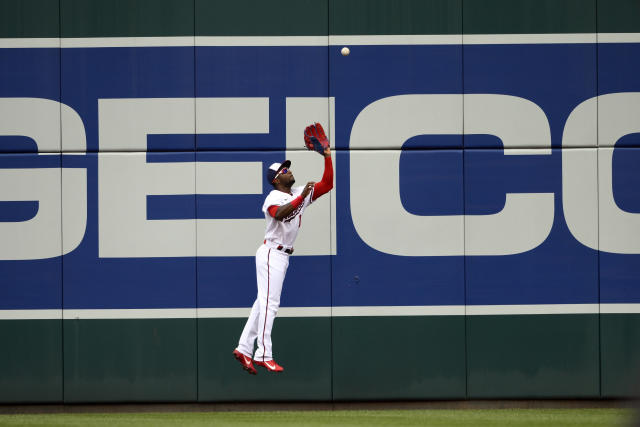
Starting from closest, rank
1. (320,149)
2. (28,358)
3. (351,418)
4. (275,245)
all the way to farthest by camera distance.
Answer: (320,149)
(275,245)
(351,418)
(28,358)

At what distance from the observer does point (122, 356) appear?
25.4 ft

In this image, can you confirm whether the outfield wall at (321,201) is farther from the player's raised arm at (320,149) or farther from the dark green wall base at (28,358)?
the player's raised arm at (320,149)

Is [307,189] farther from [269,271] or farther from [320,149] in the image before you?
[269,271]

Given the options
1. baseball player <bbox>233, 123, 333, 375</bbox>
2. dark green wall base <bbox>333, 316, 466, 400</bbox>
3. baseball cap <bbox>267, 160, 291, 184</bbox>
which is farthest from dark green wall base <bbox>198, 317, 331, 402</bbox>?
baseball cap <bbox>267, 160, 291, 184</bbox>

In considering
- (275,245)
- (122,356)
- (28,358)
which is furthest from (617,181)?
(28,358)

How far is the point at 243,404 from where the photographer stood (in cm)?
782

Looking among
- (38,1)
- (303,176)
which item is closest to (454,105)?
(303,176)

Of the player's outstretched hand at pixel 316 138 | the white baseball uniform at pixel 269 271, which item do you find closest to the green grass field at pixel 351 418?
the white baseball uniform at pixel 269 271

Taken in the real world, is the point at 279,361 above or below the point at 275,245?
below

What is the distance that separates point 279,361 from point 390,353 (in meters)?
1.10

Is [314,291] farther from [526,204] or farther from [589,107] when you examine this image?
[589,107]

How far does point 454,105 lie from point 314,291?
7.62 feet

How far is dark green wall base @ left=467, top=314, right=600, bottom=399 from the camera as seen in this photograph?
25.5 feet

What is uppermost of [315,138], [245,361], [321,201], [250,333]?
[315,138]
